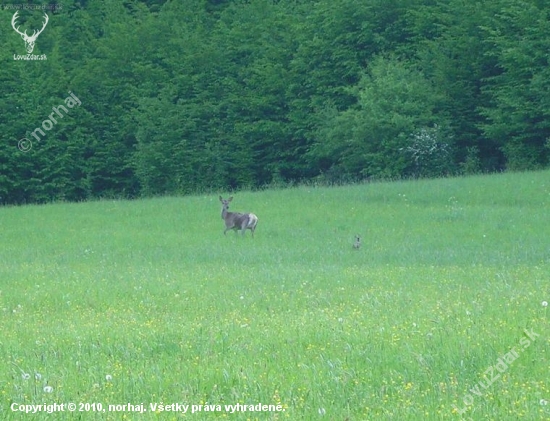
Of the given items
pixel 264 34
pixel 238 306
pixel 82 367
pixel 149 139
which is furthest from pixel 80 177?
pixel 82 367

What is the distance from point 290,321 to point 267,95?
4773cm

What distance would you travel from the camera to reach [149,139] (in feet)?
189

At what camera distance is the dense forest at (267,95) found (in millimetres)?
49344

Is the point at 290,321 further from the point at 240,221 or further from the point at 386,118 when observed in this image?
the point at 386,118

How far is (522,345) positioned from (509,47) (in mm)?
42412

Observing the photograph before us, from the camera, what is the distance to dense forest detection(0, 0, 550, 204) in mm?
49344

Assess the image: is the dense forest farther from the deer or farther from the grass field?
the deer

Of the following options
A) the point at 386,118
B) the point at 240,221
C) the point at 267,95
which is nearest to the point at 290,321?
the point at 240,221

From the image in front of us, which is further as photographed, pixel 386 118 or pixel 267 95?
pixel 267 95

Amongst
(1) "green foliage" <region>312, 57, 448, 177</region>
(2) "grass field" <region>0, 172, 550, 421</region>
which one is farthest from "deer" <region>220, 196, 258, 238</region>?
(1) "green foliage" <region>312, 57, 448, 177</region>

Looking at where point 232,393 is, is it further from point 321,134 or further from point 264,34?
point 264,34

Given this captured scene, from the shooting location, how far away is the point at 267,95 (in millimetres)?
59062

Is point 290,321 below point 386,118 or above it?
below

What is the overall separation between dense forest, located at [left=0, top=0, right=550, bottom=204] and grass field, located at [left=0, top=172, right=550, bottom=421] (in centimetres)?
2031
